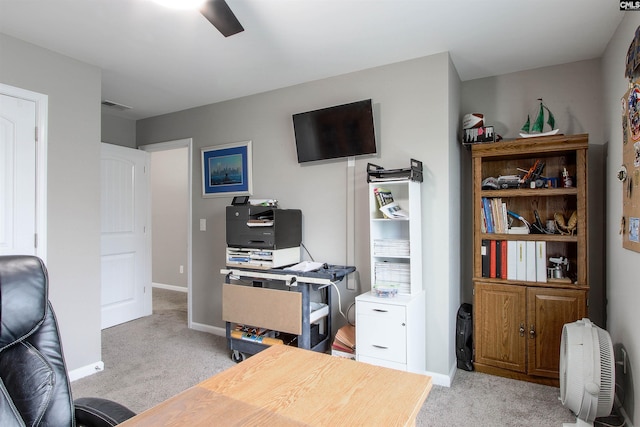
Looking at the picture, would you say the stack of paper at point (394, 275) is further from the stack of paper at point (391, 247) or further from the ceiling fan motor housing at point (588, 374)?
the ceiling fan motor housing at point (588, 374)

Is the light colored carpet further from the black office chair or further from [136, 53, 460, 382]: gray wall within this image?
the black office chair

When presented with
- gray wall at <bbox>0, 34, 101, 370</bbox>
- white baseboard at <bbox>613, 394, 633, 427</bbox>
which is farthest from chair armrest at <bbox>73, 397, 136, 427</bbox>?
white baseboard at <bbox>613, 394, 633, 427</bbox>

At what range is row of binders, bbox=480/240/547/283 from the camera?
8.85 ft

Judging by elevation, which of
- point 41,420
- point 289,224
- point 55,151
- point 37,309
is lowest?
point 41,420

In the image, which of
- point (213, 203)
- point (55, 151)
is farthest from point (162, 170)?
point (55, 151)

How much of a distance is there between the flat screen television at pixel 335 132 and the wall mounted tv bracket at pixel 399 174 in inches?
12.5

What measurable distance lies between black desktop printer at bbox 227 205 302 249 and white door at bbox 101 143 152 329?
1834 mm

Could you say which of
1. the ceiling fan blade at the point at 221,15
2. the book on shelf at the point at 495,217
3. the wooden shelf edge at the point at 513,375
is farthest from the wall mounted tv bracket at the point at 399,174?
the wooden shelf edge at the point at 513,375

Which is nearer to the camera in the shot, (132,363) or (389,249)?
(389,249)

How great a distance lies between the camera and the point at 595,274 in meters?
2.76

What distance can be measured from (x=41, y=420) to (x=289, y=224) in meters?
2.17

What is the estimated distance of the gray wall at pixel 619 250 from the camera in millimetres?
1937

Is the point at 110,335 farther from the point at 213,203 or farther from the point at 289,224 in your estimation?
the point at 289,224

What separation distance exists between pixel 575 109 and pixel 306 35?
2167mm
